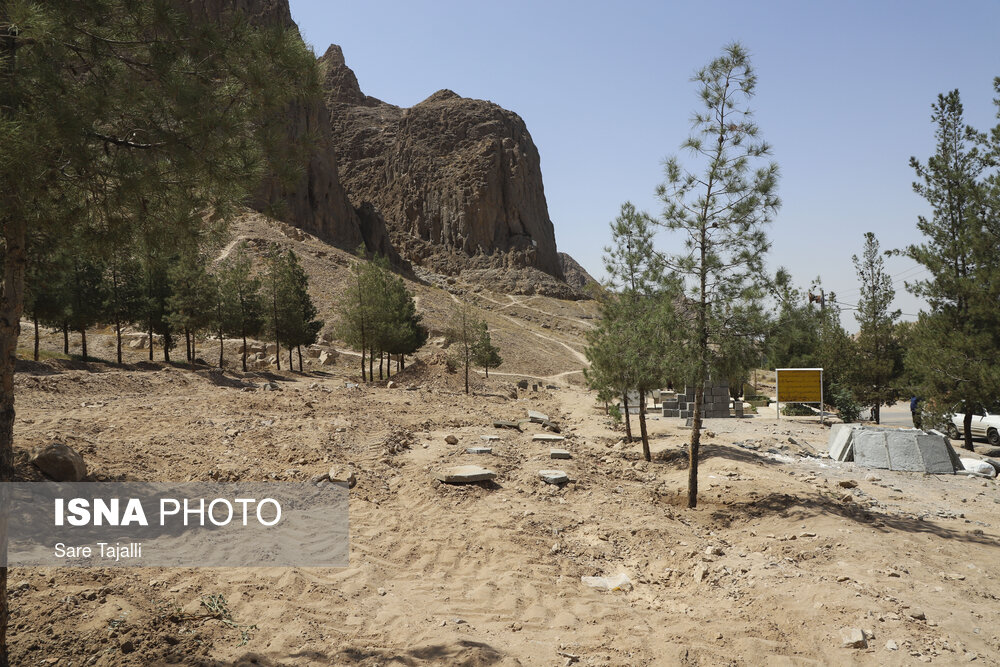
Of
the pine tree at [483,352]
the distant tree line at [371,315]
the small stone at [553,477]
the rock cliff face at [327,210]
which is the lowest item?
the small stone at [553,477]

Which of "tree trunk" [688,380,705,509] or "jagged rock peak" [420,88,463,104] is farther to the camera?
"jagged rock peak" [420,88,463,104]

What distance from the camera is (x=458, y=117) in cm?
16900

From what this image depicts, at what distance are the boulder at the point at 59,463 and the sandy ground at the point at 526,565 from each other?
8.2 inches

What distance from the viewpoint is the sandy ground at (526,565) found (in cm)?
613

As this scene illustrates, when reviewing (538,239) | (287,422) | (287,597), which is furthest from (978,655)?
(538,239)

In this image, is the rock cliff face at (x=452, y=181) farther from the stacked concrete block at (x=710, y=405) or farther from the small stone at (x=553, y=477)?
the small stone at (x=553, y=477)

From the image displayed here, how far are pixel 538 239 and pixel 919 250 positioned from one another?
138620 millimetres

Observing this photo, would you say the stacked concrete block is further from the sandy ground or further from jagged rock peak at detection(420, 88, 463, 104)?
jagged rock peak at detection(420, 88, 463, 104)

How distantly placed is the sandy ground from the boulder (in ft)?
0.68

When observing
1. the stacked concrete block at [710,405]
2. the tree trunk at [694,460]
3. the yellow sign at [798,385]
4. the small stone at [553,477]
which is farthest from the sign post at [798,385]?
Result: the small stone at [553,477]

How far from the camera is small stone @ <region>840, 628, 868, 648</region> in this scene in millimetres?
6449

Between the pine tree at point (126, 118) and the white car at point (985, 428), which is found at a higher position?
the pine tree at point (126, 118)

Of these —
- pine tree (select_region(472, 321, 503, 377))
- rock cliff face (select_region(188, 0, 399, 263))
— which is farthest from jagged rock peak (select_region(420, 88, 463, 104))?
pine tree (select_region(472, 321, 503, 377))

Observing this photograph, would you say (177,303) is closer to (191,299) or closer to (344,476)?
(191,299)
